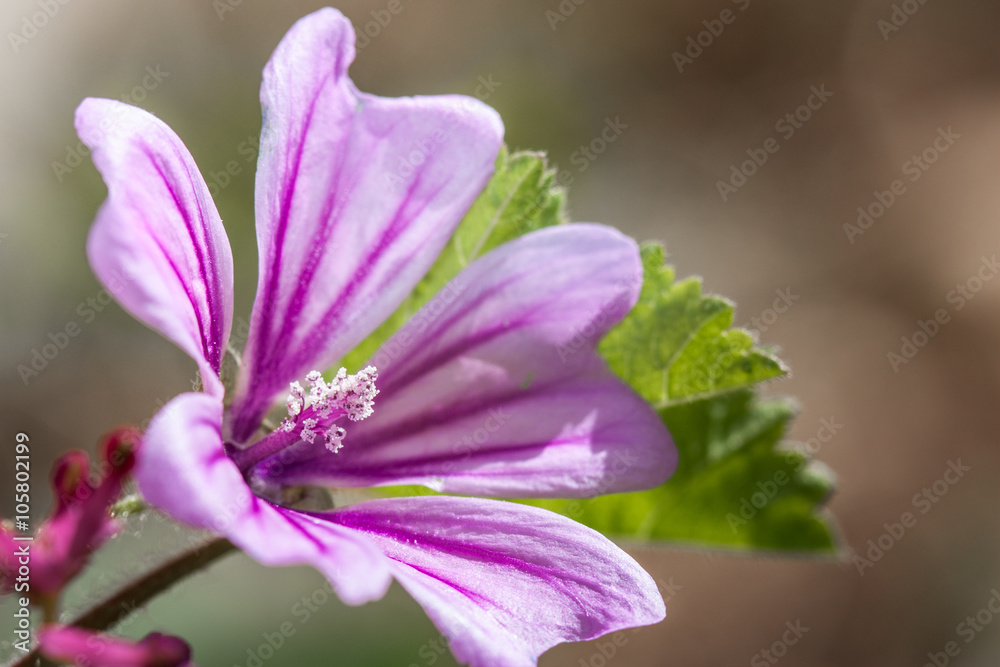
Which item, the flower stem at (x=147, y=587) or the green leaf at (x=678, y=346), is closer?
the flower stem at (x=147, y=587)

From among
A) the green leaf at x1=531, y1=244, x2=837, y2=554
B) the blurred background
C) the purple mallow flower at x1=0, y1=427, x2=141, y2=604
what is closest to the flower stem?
the purple mallow flower at x1=0, y1=427, x2=141, y2=604

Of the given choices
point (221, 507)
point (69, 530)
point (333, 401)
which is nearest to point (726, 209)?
point (333, 401)

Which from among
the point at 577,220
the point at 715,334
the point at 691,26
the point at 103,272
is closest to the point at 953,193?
the point at 691,26

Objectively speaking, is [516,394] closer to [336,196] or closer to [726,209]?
[336,196]

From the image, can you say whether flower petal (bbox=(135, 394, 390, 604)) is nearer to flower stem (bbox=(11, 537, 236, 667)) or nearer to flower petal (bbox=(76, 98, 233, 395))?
flower petal (bbox=(76, 98, 233, 395))

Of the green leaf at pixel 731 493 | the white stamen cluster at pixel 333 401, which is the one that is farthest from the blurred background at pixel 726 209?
the white stamen cluster at pixel 333 401

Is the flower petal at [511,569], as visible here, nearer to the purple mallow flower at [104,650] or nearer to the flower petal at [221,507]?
the flower petal at [221,507]
